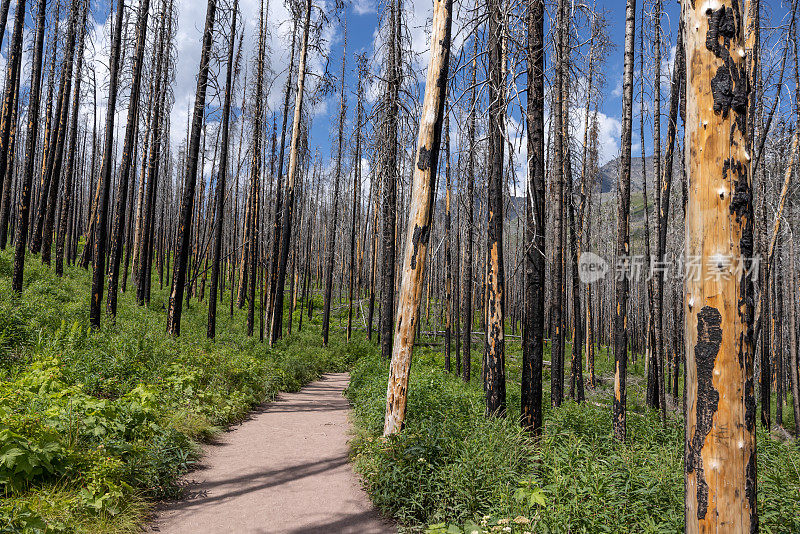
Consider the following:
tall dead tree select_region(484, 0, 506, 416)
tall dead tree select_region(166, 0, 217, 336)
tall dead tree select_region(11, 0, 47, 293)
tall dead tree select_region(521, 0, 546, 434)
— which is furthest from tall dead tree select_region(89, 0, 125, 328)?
tall dead tree select_region(521, 0, 546, 434)

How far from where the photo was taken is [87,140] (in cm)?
3281

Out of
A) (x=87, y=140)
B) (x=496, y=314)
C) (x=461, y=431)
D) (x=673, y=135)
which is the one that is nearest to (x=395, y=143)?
(x=496, y=314)

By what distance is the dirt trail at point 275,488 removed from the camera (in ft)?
12.7

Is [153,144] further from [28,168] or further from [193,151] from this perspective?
[193,151]

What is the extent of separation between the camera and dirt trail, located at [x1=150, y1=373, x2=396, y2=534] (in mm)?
3859

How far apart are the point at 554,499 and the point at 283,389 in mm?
8215

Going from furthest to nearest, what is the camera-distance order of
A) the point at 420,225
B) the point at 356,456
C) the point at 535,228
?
the point at 356,456, the point at 535,228, the point at 420,225

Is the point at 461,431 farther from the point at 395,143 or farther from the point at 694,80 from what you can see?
the point at 395,143

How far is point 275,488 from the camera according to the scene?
15.4ft

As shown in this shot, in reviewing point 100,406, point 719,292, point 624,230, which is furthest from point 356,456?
point 624,230

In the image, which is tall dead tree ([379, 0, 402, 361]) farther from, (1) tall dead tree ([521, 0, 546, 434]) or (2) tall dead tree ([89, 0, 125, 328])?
(2) tall dead tree ([89, 0, 125, 328])

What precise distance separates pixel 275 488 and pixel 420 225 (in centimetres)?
368

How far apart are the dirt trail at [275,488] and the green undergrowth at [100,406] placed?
13.3 inches

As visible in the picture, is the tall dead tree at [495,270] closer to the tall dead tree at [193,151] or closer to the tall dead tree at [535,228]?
the tall dead tree at [535,228]
